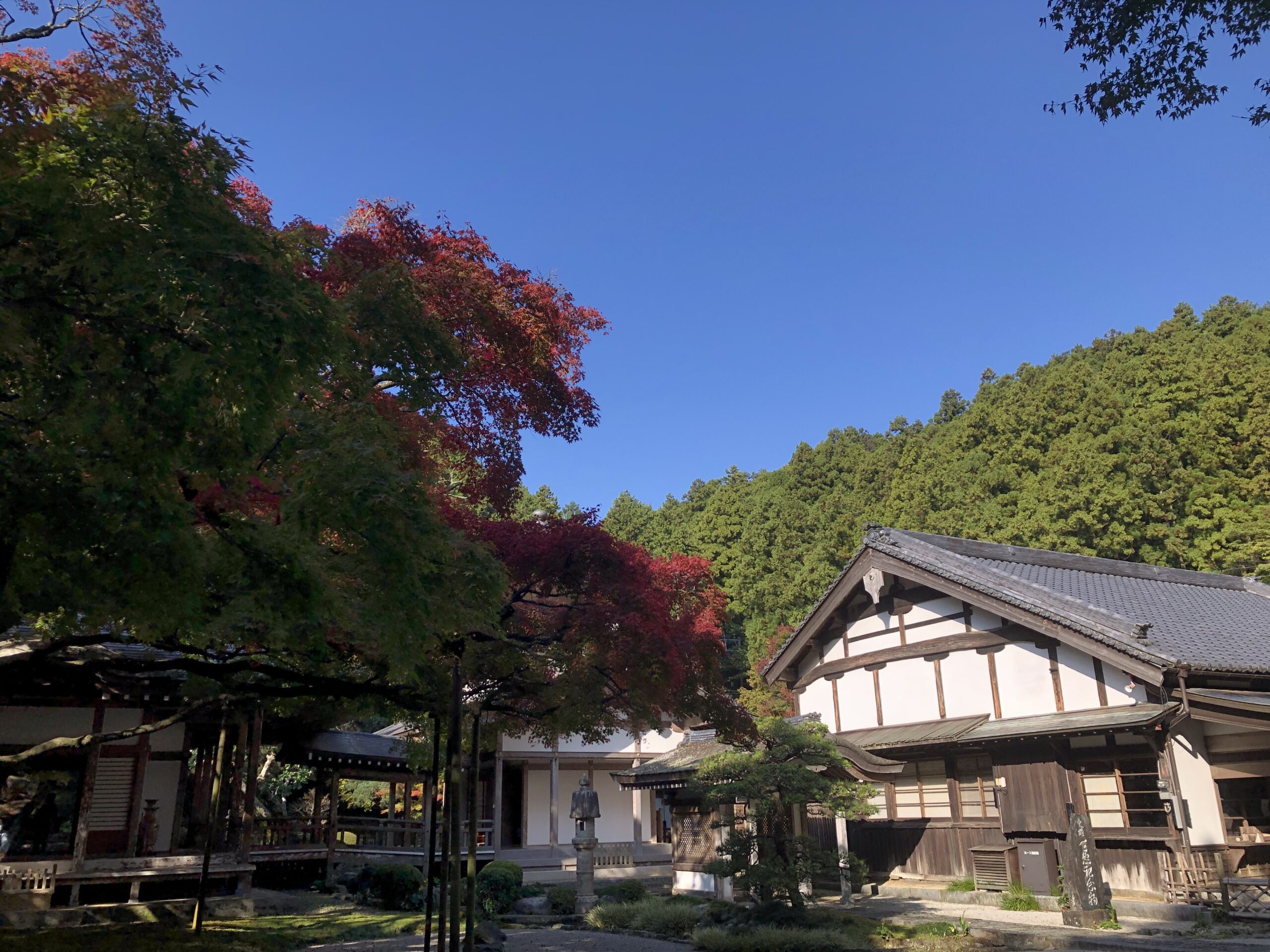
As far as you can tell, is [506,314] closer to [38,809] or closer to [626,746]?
[38,809]

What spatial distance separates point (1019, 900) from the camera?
49.2 ft

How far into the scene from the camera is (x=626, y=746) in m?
31.4

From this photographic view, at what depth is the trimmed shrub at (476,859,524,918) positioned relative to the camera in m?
17.2

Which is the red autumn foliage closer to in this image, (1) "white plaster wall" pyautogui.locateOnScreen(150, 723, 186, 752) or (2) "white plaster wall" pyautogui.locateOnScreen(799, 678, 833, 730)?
(1) "white plaster wall" pyautogui.locateOnScreen(150, 723, 186, 752)

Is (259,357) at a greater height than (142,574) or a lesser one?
greater

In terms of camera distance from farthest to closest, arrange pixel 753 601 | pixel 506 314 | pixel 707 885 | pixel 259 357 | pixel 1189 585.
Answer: pixel 753 601 → pixel 1189 585 → pixel 707 885 → pixel 506 314 → pixel 259 357

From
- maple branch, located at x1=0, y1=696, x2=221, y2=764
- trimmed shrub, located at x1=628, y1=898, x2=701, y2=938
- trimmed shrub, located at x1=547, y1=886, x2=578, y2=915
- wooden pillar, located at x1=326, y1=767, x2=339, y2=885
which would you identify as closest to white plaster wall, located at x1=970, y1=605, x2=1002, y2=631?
trimmed shrub, located at x1=628, y1=898, x2=701, y2=938

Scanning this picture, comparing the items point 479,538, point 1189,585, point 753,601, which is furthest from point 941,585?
point 753,601

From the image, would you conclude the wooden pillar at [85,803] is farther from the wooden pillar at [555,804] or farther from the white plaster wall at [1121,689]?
the white plaster wall at [1121,689]

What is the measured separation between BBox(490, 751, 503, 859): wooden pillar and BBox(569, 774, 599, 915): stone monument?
732 centimetres

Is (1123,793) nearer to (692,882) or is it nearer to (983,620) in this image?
(983,620)

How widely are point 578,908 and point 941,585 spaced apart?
10.5 meters

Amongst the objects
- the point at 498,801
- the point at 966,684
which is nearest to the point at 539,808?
the point at 498,801

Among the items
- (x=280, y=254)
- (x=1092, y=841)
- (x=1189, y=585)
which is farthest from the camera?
(x=1189, y=585)
